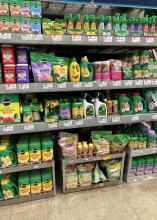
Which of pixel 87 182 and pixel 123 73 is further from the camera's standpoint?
pixel 87 182

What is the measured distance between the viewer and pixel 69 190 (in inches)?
72.9

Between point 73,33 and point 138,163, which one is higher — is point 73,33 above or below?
above

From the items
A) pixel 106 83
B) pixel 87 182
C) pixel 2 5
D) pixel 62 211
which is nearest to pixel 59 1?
pixel 2 5

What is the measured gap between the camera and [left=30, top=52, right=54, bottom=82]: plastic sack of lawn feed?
4.85 ft

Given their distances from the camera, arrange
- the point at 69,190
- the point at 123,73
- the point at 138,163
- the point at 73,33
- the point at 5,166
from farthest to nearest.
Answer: the point at 138,163 → the point at 69,190 → the point at 123,73 → the point at 5,166 → the point at 73,33

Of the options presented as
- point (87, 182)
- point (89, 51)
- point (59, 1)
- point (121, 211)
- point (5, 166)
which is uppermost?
point (59, 1)

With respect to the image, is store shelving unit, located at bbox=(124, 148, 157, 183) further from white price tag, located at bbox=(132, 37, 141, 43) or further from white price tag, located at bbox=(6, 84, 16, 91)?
white price tag, located at bbox=(6, 84, 16, 91)

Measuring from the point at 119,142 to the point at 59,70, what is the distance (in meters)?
0.87

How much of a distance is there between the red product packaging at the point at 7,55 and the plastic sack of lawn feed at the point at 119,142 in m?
1.12

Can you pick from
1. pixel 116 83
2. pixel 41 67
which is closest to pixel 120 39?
pixel 116 83

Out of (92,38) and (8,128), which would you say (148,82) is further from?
(8,128)

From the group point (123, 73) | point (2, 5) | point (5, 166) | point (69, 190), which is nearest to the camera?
point (2, 5)

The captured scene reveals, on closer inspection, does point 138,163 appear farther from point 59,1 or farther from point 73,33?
point 59,1

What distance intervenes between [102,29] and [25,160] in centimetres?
125
